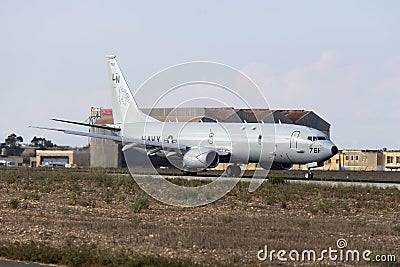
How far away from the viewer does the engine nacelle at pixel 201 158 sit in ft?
164

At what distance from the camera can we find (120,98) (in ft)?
206

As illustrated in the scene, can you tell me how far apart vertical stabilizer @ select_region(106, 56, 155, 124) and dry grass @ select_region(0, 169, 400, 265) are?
65.7 feet

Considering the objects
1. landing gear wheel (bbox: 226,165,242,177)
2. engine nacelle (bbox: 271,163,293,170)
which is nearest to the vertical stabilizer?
landing gear wheel (bbox: 226,165,242,177)

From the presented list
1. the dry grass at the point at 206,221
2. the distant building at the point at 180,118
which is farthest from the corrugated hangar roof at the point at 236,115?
the dry grass at the point at 206,221

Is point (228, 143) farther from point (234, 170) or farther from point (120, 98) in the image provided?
point (120, 98)

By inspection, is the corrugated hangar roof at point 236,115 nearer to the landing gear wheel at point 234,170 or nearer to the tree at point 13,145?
the landing gear wheel at point 234,170

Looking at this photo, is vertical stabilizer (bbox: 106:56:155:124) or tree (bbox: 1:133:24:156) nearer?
vertical stabilizer (bbox: 106:56:155:124)

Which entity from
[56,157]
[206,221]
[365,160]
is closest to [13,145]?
[56,157]

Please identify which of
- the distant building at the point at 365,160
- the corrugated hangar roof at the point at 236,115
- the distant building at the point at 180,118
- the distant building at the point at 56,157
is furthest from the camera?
the distant building at the point at 365,160

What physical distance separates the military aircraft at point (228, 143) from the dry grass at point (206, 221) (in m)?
8.62

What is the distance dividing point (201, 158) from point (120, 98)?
15084 millimetres

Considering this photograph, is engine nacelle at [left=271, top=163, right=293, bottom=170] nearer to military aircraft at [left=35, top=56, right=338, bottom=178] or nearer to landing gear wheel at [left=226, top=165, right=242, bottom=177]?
military aircraft at [left=35, top=56, right=338, bottom=178]

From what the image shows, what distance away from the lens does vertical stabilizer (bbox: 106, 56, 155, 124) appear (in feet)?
203

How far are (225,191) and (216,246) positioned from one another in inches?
751
